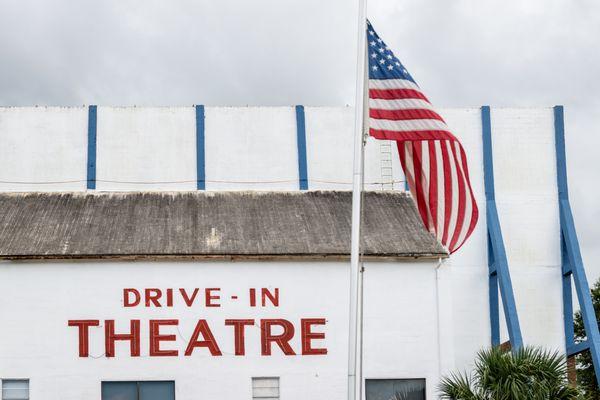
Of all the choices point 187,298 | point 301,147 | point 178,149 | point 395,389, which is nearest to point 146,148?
point 178,149

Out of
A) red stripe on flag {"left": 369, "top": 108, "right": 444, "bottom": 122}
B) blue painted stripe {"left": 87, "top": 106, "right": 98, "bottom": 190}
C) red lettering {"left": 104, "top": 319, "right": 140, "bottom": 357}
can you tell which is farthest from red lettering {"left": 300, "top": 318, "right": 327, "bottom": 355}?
red stripe on flag {"left": 369, "top": 108, "right": 444, "bottom": 122}

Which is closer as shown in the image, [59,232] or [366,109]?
[366,109]

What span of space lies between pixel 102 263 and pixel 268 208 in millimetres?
6078

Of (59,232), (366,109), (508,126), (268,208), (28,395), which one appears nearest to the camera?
(366,109)

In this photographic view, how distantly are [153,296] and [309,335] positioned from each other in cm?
468

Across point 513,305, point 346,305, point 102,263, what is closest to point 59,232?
point 102,263

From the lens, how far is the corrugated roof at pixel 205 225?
3175cm

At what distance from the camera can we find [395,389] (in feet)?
102

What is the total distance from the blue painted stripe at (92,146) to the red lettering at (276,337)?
8.50 metres

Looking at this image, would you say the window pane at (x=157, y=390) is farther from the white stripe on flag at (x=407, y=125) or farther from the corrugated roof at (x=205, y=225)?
the white stripe on flag at (x=407, y=125)

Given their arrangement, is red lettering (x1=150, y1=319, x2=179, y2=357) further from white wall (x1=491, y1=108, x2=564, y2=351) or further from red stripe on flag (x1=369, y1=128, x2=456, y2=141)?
red stripe on flag (x1=369, y1=128, x2=456, y2=141)

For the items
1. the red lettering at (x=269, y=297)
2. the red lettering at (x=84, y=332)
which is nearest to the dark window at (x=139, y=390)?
the red lettering at (x=84, y=332)

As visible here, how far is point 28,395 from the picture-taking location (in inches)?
1201

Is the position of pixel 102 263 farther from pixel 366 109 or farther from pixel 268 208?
pixel 366 109
